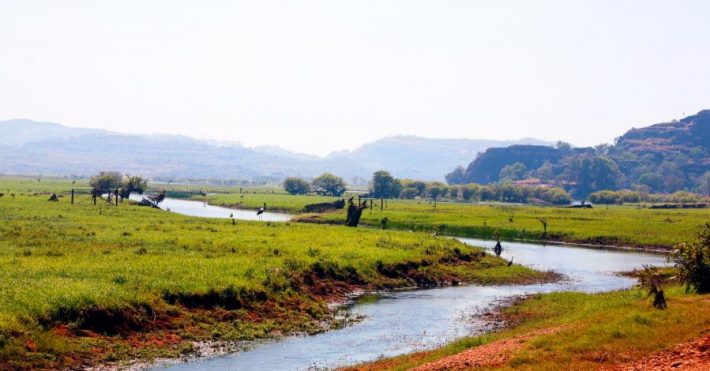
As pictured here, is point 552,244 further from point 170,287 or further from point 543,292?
point 170,287

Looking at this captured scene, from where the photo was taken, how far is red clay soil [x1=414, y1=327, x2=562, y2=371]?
2400 cm

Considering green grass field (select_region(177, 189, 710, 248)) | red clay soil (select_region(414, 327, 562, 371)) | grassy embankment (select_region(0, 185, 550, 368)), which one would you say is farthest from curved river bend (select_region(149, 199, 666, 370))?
green grass field (select_region(177, 189, 710, 248))

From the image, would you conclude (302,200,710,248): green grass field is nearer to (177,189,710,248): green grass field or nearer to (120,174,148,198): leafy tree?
(177,189,710,248): green grass field

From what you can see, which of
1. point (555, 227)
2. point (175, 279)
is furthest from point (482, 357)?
point (555, 227)

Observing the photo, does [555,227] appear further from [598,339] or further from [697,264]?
[598,339]

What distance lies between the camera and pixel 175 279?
38062mm

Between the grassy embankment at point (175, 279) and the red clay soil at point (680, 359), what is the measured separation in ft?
61.8

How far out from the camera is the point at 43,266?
37.7 meters

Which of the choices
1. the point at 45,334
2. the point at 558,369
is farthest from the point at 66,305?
the point at 558,369

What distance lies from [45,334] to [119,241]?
81.6 ft

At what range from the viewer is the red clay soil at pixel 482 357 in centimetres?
2400

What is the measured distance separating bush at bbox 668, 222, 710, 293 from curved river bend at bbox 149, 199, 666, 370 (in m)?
10.7

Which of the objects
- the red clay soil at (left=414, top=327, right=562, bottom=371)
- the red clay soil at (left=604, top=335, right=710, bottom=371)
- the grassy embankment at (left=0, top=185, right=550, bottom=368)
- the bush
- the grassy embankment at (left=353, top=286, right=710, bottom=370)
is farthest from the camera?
the bush

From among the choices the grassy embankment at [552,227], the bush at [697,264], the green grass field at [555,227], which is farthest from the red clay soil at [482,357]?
the green grass field at [555,227]
